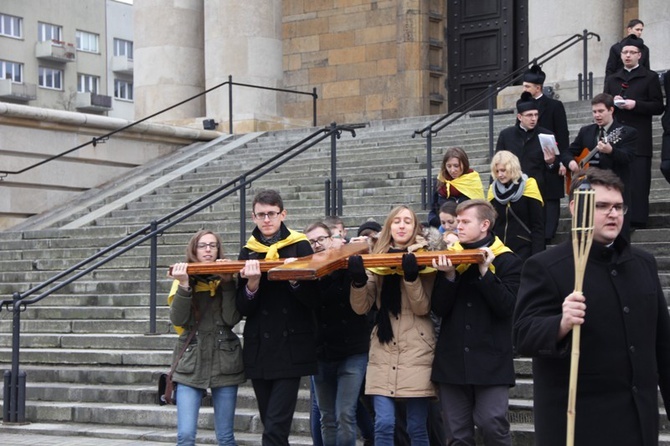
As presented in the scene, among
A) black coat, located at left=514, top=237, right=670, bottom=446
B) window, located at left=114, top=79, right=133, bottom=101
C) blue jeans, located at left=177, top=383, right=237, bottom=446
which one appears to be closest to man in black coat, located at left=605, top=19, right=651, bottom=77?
blue jeans, located at left=177, top=383, right=237, bottom=446

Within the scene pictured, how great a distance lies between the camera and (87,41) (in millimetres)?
78500

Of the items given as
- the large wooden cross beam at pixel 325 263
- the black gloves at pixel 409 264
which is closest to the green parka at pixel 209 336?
the large wooden cross beam at pixel 325 263

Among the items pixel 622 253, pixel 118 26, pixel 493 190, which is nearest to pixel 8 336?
pixel 493 190

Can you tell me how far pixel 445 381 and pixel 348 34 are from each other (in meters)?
19.0

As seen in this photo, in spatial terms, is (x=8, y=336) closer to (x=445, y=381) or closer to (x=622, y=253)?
(x=445, y=381)

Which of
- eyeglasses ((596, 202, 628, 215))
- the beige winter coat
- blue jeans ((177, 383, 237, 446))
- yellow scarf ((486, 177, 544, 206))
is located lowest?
blue jeans ((177, 383, 237, 446))

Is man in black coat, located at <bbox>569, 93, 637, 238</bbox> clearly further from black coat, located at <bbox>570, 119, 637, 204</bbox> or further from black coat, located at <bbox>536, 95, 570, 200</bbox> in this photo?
black coat, located at <bbox>536, 95, 570, 200</bbox>

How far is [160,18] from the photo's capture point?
2347cm

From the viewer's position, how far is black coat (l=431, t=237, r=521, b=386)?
6770 mm

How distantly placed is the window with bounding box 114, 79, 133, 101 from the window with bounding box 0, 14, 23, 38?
385 inches

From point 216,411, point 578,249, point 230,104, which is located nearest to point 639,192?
point 216,411

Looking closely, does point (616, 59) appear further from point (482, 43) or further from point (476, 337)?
point (482, 43)

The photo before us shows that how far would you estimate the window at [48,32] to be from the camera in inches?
2908

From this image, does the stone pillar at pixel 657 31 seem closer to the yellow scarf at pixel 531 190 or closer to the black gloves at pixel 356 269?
the yellow scarf at pixel 531 190
